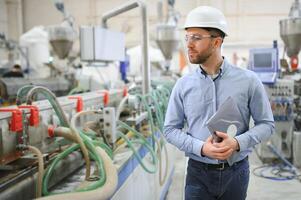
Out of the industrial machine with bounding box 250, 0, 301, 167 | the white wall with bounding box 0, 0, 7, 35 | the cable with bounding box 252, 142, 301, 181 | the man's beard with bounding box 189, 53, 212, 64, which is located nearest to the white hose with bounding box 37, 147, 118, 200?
the man's beard with bounding box 189, 53, 212, 64

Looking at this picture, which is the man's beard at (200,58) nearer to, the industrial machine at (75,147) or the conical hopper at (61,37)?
the industrial machine at (75,147)

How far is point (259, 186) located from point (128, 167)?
192 centimetres

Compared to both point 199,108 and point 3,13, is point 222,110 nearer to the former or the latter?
point 199,108

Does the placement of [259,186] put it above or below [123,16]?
below

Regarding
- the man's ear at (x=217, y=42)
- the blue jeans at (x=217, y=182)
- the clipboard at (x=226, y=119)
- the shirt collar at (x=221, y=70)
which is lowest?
the blue jeans at (x=217, y=182)

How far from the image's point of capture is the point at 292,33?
155 inches

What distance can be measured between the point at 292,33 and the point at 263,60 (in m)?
0.45

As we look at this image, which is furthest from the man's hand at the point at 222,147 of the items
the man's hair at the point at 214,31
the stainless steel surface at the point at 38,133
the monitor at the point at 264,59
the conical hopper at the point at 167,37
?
the conical hopper at the point at 167,37

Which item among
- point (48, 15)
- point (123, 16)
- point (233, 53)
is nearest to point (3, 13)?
point (48, 15)

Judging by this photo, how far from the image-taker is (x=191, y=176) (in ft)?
5.18

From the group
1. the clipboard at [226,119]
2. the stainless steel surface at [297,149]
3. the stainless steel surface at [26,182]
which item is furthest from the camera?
the stainless steel surface at [297,149]

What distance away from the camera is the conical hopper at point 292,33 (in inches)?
153

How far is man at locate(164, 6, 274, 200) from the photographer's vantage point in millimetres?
1452

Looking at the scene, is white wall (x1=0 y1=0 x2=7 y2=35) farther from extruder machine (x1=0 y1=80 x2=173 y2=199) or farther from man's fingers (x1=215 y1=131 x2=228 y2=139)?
man's fingers (x1=215 y1=131 x2=228 y2=139)
